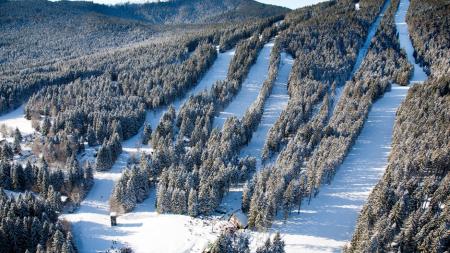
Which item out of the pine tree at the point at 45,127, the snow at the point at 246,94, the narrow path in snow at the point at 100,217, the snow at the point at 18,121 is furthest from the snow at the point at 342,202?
the snow at the point at 18,121

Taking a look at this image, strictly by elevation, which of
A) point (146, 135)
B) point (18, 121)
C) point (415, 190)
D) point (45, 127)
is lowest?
point (18, 121)

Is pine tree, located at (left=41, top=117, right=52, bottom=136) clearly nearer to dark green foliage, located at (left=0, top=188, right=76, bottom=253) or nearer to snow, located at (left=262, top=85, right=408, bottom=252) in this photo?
dark green foliage, located at (left=0, top=188, right=76, bottom=253)

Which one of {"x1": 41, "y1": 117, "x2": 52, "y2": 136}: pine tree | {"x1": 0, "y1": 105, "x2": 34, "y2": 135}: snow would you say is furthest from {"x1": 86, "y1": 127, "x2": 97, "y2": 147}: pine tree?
{"x1": 0, "y1": 105, "x2": 34, "y2": 135}: snow

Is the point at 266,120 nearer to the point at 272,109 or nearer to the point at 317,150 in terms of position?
the point at 272,109

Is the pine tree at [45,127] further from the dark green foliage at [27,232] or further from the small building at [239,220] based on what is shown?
the small building at [239,220]

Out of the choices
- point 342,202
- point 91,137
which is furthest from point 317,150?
point 91,137
